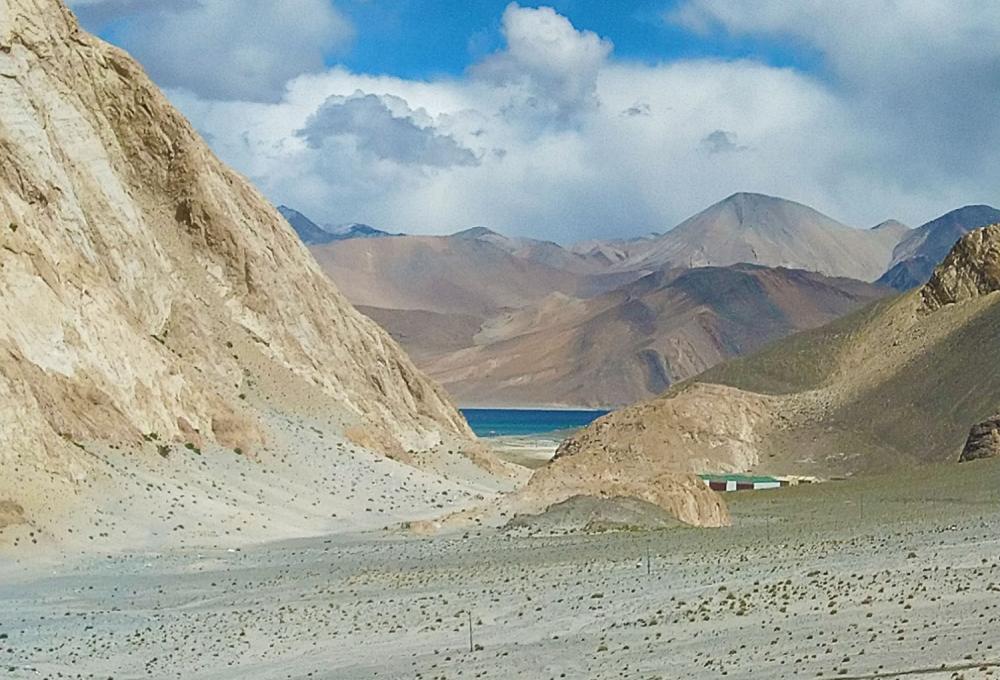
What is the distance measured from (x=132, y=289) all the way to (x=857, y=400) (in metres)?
47.2

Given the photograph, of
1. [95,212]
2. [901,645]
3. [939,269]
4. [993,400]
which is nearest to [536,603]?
[901,645]

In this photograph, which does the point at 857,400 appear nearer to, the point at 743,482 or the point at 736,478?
the point at 736,478

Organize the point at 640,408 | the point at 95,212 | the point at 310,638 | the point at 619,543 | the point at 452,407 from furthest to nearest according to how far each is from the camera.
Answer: the point at 640,408 → the point at 452,407 → the point at 95,212 → the point at 619,543 → the point at 310,638

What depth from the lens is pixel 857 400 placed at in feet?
267

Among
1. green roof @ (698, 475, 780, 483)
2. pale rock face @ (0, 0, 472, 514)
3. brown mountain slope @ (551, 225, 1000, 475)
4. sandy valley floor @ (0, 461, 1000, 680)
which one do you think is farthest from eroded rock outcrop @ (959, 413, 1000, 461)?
sandy valley floor @ (0, 461, 1000, 680)

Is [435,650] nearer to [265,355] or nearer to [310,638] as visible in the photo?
[310,638]

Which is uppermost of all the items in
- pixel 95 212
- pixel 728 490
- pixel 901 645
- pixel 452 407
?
pixel 95 212

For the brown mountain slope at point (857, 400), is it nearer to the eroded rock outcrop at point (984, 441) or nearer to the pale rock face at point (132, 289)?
the eroded rock outcrop at point (984, 441)

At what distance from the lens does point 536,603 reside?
23.4 m

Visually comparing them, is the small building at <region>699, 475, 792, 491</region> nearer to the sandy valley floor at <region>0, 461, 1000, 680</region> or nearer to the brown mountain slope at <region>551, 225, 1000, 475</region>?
the brown mountain slope at <region>551, 225, 1000, 475</region>

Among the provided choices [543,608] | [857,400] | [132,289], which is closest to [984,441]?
[857,400]

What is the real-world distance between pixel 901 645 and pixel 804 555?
976cm

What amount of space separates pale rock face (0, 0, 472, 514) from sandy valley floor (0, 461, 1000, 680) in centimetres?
693

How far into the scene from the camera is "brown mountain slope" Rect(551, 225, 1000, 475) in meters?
73.9
